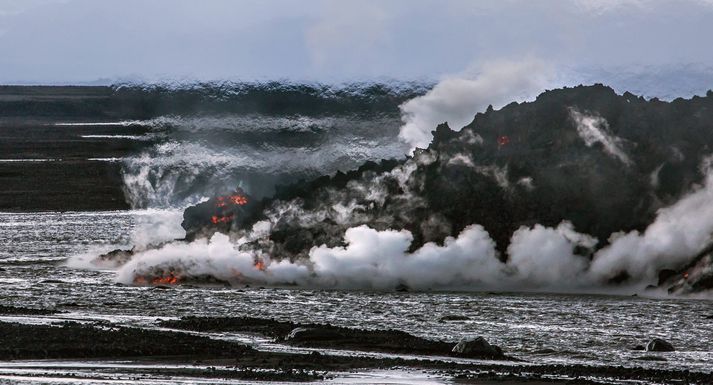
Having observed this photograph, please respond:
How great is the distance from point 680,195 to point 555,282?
26.4ft

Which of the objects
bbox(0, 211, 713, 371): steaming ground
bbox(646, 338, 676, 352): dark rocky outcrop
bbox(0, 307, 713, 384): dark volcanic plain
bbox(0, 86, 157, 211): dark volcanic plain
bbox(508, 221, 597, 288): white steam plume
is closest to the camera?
bbox(0, 307, 713, 384): dark volcanic plain

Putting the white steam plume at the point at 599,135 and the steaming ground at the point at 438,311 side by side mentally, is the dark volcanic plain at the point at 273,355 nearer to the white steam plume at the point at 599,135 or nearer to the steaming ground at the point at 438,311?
the steaming ground at the point at 438,311

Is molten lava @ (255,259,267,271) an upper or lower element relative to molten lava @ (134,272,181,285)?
upper

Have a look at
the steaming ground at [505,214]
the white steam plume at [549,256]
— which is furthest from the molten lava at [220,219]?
the white steam plume at [549,256]

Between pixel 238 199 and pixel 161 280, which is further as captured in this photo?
pixel 238 199

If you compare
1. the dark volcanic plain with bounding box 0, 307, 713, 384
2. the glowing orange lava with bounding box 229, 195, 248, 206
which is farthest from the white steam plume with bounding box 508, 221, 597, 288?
the dark volcanic plain with bounding box 0, 307, 713, 384

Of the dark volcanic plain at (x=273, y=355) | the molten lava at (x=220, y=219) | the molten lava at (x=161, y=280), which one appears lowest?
the dark volcanic plain at (x=273, y=355)

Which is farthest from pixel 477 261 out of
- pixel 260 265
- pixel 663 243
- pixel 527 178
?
pixel 260 265

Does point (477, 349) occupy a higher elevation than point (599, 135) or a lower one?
lower

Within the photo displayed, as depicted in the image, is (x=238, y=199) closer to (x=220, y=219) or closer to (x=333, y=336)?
(x=220, y=219)

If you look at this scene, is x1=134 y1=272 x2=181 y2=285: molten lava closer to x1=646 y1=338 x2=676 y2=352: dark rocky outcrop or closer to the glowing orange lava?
the glowing orange lava

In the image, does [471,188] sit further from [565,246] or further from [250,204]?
[250,204]

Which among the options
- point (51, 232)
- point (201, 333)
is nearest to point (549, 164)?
point (201, 333)

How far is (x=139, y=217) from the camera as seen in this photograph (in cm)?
11488
